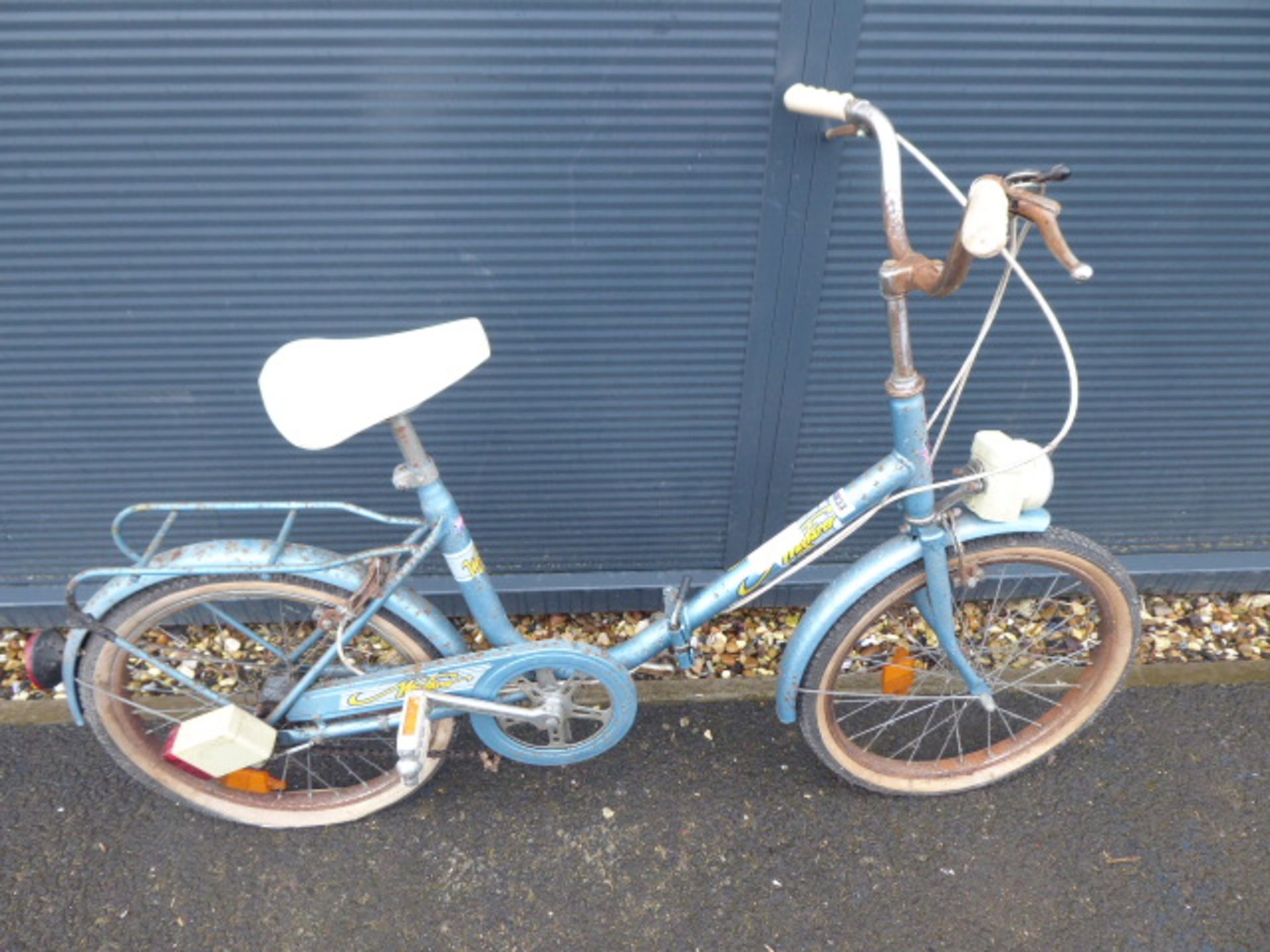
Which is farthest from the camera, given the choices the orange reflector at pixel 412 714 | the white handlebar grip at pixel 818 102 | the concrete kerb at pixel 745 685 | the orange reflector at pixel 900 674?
the concrete kerb at pixel 745 685

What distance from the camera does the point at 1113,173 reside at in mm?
2215

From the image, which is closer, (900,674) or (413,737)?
(413,737)

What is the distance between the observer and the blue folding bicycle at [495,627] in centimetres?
181

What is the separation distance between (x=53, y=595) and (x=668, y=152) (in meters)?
2.42

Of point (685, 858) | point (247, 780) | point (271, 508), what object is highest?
point (271, 508)

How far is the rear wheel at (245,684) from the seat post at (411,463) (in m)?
0.34

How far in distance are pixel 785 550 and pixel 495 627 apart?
0.75 meters

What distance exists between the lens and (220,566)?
6.61ft

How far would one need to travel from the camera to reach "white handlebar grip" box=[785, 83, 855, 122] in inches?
68.8

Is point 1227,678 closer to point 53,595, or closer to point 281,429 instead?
point 281,429

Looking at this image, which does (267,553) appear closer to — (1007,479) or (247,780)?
(247,780)

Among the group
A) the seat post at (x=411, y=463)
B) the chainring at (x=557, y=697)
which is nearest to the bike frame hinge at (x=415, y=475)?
the seat post at (x=411, y=463)

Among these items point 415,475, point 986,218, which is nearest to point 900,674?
point 415,475

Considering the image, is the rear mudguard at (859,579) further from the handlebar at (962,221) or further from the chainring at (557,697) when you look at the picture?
the handlebar at (962,221)
